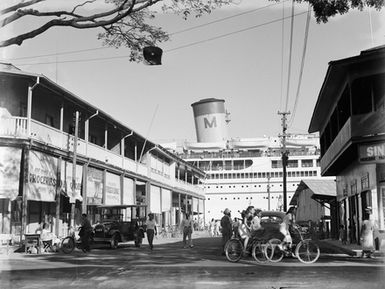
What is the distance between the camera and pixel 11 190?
19.6 metres

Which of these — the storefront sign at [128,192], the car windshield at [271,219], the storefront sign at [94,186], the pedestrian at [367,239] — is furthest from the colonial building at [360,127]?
the storefront sign at [128,192]

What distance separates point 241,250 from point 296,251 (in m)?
1.46

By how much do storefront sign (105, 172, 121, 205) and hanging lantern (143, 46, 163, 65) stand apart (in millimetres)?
19865

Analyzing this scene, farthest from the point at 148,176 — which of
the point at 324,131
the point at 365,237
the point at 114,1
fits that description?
the point at 114,1

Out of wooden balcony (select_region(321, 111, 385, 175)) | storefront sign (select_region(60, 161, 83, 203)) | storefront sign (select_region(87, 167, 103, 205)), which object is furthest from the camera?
storefront sign (select_region(87, 167, 103, 205))

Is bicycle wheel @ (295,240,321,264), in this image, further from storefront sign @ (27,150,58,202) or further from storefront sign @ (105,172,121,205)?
storefront sign @ (105,172,121,205)

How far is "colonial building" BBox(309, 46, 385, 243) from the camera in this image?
608 inches

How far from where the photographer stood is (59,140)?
23.3 m

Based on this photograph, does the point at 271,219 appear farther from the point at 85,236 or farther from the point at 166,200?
the point at 166,200

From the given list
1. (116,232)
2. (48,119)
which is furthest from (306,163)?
(116,232)

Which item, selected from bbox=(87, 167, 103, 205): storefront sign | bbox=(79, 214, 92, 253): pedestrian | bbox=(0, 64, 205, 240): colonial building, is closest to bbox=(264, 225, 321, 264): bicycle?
bbox=(0, 64, 205, 240): colonial building

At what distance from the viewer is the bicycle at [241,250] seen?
13.6 metres

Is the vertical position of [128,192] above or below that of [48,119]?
below

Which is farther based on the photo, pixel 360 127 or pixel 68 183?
pixel 68 183
